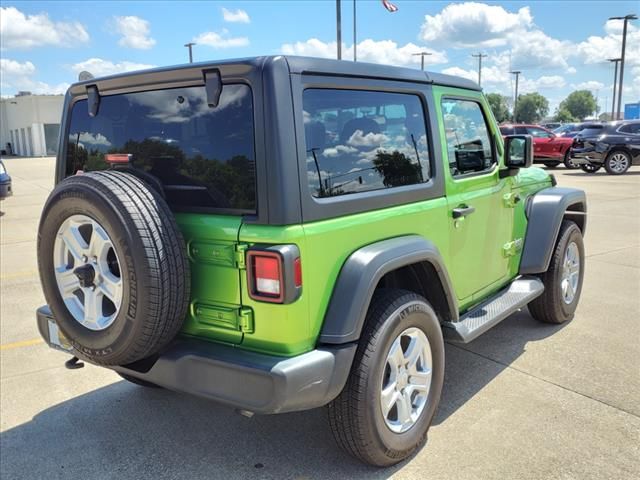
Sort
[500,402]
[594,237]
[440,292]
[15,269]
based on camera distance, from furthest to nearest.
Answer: [594,237] < [15,269] < [500,402] < [440,292]

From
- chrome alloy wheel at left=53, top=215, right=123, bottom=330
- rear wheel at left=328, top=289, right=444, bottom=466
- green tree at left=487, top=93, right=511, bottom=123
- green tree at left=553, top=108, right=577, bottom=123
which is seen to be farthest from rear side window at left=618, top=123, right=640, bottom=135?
green tree at left=553, top=108, right=577, bottom=123

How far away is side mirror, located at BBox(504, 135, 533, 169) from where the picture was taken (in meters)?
3.97

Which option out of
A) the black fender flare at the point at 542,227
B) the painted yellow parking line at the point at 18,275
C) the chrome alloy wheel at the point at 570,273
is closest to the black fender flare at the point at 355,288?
the black fender flare at the point at 542,227

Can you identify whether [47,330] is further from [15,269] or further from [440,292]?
[15,269]

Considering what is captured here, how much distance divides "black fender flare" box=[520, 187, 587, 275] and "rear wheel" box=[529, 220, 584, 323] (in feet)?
0.52

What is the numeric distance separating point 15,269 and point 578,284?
6.46 m

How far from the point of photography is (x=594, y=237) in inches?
333

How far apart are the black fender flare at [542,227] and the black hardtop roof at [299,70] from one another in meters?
1.57

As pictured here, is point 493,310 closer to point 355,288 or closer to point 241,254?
point 355,288

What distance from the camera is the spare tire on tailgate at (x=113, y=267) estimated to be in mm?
2271

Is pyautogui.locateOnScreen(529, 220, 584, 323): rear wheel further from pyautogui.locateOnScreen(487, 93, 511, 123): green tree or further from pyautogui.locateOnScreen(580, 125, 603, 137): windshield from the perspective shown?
pyautogui.locateOnScreen(487, 93, 511, 123): green tree

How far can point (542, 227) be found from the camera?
14.3 feet

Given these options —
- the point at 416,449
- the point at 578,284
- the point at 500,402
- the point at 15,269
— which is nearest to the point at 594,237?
the point at 578,284

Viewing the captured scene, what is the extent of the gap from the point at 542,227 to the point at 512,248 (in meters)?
0.37
